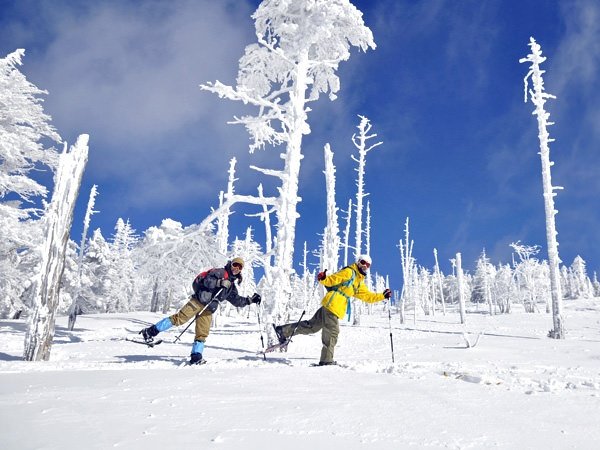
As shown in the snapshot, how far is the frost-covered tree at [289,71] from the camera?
465 inches

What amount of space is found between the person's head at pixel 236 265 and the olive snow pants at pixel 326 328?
4.95ft

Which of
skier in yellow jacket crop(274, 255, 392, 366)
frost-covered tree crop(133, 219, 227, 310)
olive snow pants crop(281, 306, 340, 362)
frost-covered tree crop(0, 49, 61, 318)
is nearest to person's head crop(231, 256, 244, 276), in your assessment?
olive snow pants crop(281, 306, 340, 362)

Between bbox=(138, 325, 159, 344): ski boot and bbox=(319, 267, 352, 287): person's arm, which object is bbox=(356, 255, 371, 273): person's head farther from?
bbox=(138, 325, 159, 344): ski boot

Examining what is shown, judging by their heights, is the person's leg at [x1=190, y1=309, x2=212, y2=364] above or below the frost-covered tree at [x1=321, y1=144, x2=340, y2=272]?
below

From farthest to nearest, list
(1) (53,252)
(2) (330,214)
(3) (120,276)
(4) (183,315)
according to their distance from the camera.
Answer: (3) (120,276) < (2) (330,214) < (1) (53,252) < (4) (183,315)

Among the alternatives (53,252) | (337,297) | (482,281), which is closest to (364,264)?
(337,297)

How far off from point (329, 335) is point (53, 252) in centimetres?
612

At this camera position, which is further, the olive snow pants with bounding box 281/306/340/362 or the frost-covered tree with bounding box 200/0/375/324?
the frost-covered tree with bounding box 200/0/375/324

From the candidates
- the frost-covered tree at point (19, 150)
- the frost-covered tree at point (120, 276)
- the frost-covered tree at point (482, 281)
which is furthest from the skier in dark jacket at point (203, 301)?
the frost-covered tree at point (482, 281)

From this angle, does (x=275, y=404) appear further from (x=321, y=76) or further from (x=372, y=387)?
(x=321, y=76)

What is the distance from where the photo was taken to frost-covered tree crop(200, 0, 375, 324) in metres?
11.8

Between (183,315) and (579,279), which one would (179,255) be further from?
(579,279)

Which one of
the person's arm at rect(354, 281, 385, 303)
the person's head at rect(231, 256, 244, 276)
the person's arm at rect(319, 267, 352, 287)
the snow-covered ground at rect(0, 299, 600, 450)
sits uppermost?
the person's head at rect(231, 256, 244, 276)

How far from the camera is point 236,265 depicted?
7.56 metres
